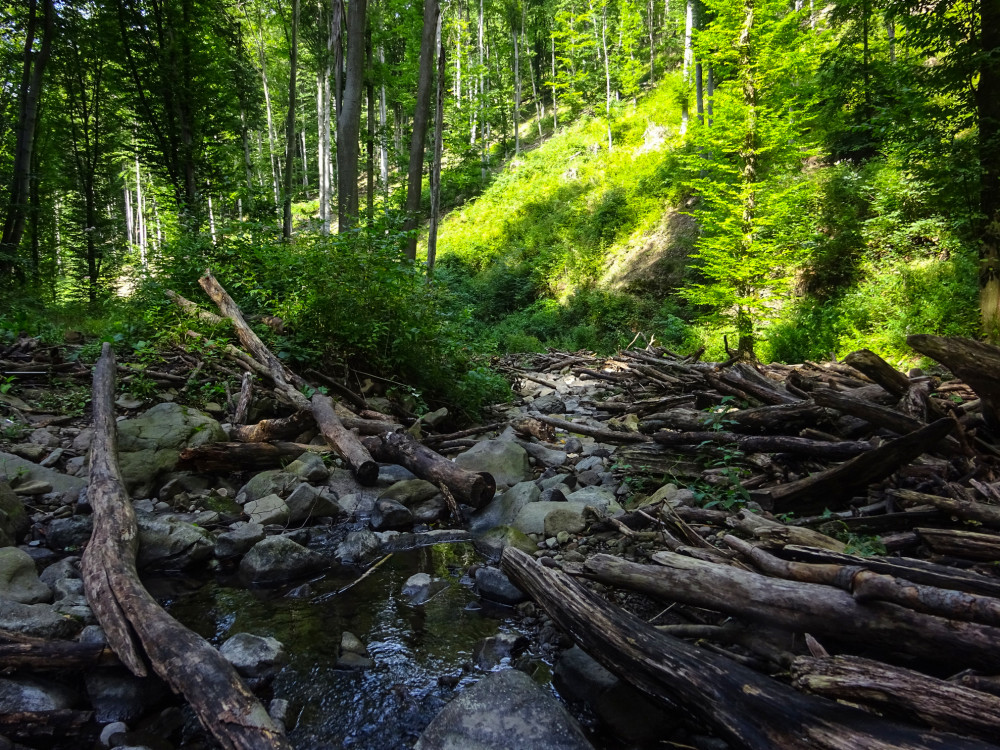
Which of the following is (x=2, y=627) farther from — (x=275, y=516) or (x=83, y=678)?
(x=275, y=516)

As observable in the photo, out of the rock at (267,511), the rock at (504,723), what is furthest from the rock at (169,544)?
the rock at (504,723)

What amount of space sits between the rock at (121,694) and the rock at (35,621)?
303 millimetres

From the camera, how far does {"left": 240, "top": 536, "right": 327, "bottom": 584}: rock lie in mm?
4074

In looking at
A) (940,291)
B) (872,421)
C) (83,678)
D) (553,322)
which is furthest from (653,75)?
(83,678)

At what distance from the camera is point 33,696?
2391 millimetres

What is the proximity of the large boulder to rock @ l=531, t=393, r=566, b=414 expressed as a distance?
551cm

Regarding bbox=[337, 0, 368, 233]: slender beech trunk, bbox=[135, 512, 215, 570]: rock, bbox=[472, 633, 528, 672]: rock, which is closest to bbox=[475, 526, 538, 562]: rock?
bbox=[472, 633, 528, 672]: rock

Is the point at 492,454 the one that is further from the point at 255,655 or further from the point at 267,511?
the point at 255,655

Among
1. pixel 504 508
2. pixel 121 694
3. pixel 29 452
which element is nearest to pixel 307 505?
pixel 504 508

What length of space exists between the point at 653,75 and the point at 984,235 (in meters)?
33.3

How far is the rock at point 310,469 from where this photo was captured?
5.71 meters

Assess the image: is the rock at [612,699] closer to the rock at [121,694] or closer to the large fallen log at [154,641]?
the large fallen log at [154,641]

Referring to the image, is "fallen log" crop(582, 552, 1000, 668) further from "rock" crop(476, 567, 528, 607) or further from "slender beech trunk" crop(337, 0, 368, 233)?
"slender beech trunk" crop(337, 0, 368, 233)

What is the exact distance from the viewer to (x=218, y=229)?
33.8 ft
